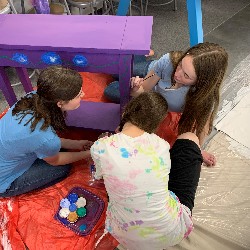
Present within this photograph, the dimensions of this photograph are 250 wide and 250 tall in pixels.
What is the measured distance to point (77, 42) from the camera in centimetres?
143

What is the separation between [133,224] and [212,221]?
62cm

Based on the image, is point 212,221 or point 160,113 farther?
point 212,221

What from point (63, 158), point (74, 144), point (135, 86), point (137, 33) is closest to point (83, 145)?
point (74, 144)

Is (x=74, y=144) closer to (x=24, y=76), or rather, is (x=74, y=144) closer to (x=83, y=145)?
(x=83, y=145)

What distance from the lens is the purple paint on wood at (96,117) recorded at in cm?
188

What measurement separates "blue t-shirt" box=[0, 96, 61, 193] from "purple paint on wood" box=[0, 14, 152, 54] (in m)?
0.36

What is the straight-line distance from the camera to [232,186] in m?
1.79

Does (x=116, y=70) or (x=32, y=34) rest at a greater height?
(x=32, y=34)

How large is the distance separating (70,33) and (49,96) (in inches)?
15.0

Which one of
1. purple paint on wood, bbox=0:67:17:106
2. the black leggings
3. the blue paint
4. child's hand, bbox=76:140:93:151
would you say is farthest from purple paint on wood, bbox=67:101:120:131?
the blue paint

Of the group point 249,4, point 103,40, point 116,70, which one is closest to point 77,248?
point 116,70

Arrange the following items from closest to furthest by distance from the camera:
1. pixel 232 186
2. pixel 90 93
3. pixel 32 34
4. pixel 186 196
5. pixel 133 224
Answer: pixel 133 224 < pixel 186 196 < pixel 32 34 < pixel 232 186 < pixel 90 93

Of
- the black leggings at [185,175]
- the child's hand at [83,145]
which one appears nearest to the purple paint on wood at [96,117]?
the child's hand at [83,145]

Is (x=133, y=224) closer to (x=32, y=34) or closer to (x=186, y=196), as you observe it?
(x=186, y=196)
